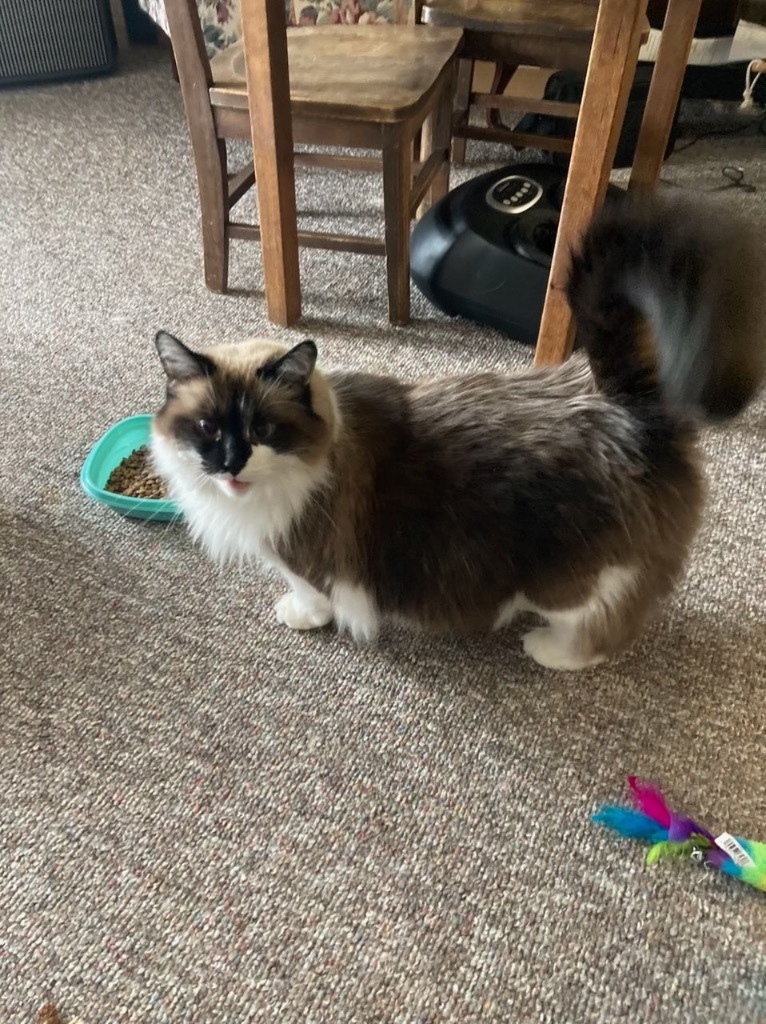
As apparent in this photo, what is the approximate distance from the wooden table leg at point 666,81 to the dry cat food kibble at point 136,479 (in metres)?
1.23

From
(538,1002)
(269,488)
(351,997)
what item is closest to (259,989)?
(351,997)

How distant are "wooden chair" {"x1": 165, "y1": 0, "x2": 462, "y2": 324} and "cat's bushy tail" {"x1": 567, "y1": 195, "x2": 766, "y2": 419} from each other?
3.06 feet

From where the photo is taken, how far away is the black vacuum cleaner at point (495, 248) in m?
1.88

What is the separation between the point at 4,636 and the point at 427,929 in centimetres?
83

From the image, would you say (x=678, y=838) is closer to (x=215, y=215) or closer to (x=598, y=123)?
(x=598, y=123)

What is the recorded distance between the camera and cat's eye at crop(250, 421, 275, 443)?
1058 millimetres

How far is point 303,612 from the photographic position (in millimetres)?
1341

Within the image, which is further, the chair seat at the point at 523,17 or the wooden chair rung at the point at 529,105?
the wooden chair rung at the point at 529,105

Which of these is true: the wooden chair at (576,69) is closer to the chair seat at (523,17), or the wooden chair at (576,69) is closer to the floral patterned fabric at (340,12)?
the chair seat at (523,17)

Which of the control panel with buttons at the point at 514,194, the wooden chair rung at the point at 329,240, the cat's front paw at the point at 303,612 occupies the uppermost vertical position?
the control panel with buttons at the point at 514,194

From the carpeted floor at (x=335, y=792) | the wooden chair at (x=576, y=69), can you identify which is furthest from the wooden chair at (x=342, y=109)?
the carpeted floor at (x=335, y=792)

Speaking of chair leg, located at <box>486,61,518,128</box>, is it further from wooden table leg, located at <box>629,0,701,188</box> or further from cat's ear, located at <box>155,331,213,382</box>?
cat's ear, located at <box>155,331,213,382</box>

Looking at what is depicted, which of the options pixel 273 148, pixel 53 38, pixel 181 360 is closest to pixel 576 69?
pixel 273 148

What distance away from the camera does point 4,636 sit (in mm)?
1346
